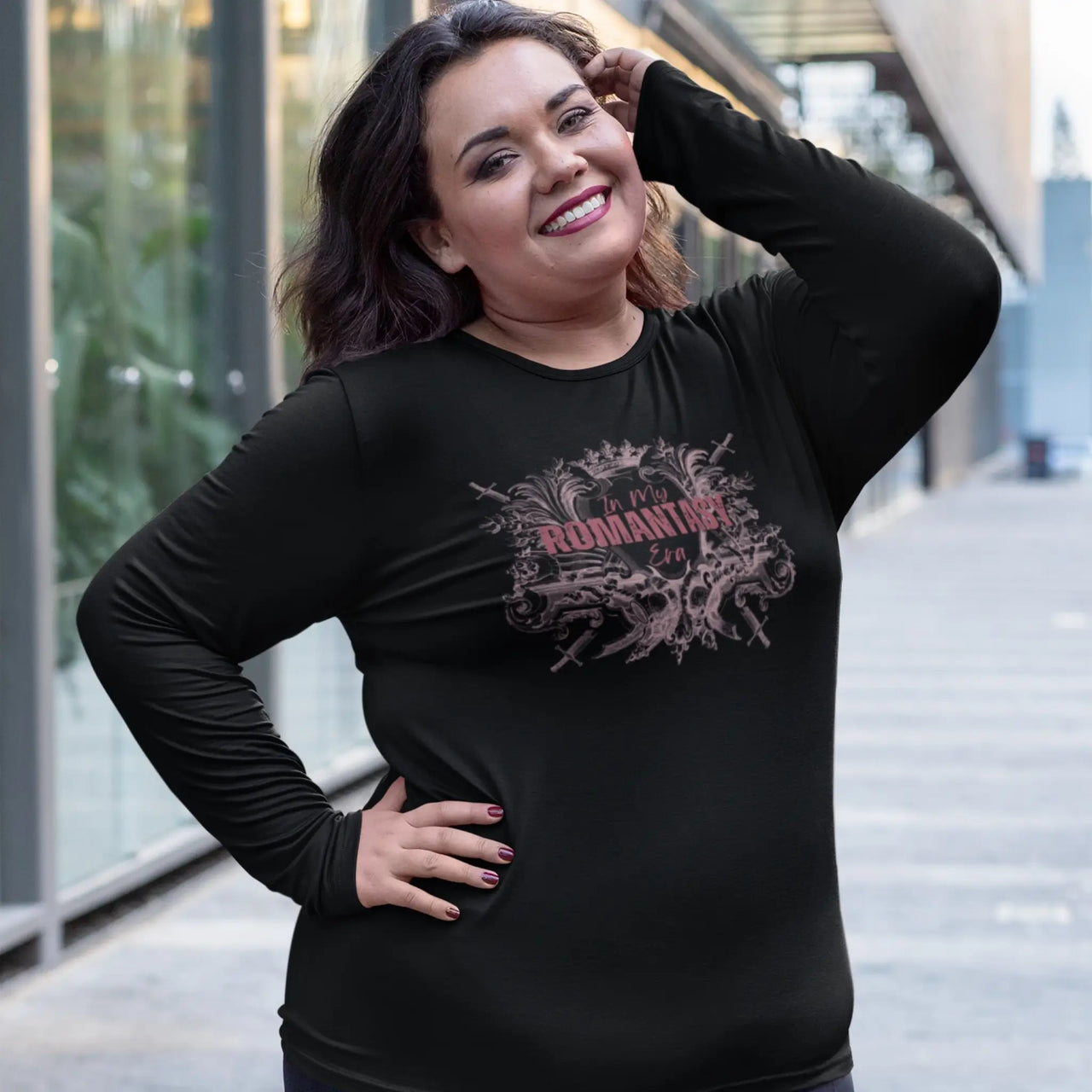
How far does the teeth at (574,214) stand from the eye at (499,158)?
80 mm

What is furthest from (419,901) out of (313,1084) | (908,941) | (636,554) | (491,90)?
(908,941)

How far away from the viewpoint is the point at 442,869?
1.87 m

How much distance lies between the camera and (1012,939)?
5527mm

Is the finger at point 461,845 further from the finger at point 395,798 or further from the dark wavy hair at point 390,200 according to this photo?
the dark wavy hair at point 390,200

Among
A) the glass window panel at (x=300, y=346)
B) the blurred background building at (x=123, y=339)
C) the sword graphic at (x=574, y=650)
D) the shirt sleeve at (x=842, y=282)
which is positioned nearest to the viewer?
the sword graphic at (x=574, y=650)

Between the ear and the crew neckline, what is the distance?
0.07m

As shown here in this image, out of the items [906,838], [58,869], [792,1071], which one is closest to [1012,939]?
[906,838]

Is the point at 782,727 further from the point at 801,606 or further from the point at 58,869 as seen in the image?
the point at 58,869

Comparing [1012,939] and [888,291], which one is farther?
[1012,939]

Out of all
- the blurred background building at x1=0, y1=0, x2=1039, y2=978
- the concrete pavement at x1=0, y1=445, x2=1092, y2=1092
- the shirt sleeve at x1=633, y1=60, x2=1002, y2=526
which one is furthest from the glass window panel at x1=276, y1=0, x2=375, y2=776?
the shirt sleeve at x1=633, y1=60, x2=1002, y2=526

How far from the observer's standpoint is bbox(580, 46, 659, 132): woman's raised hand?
6.96ft

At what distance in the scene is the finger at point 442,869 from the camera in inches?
73.5

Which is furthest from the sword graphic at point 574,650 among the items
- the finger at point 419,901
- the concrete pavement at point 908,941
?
the concrete pavement at point 908,941

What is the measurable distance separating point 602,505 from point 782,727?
283 mm
